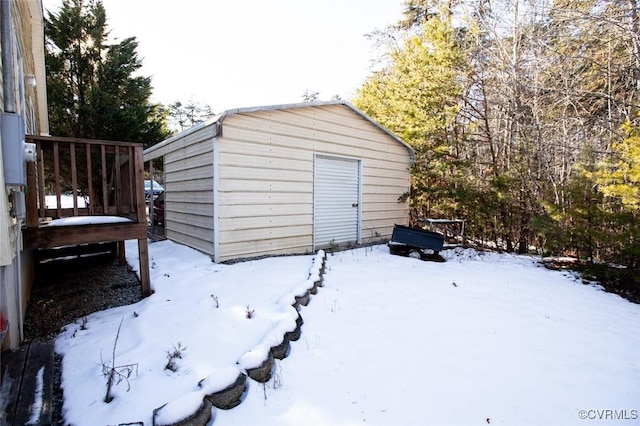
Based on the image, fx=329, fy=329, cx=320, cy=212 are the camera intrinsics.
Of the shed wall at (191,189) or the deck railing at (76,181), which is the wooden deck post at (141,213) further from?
the shed wall at (191,189)

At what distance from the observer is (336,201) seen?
6.99 m

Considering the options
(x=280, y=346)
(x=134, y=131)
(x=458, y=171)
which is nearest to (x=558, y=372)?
(x=280, y=346)

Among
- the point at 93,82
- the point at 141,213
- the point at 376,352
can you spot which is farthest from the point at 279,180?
the point at 93,82

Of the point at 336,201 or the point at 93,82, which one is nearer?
the point at 336,201

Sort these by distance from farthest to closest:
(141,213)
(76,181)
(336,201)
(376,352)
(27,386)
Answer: (336,201) → (141,213) → (76,181) → (376,352) → (27,386)

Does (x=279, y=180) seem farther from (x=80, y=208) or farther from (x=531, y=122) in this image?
(x=531, y=122)

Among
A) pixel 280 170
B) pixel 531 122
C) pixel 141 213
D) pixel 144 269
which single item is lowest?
pixel 144 269

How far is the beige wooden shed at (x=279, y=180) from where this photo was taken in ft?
17.5

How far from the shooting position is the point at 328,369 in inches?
93.6

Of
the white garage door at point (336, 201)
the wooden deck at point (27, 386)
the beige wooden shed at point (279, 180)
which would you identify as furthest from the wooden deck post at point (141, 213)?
the white garage door at point (336, 201)

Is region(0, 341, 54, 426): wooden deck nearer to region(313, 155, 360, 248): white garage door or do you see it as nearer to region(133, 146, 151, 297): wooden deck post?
region(133, 146, 151, 297): wooden deck post

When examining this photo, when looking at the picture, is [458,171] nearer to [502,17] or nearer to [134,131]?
[502,17]

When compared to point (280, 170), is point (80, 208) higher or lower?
lower
